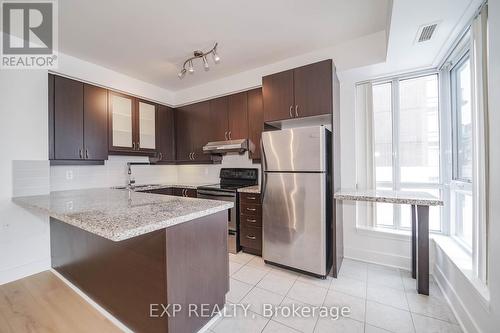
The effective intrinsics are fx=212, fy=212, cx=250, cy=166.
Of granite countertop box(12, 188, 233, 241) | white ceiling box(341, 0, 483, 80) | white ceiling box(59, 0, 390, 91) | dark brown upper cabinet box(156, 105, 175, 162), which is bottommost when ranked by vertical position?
granite countertop box(12, 188, 233, 241)

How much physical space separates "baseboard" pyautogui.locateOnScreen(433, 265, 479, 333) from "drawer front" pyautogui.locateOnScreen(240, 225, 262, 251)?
1.87 metres

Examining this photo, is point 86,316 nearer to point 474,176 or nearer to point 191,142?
Answer: point 191,142

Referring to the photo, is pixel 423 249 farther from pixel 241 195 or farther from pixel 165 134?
pixel 165 134

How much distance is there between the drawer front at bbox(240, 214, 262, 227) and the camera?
2.81 m

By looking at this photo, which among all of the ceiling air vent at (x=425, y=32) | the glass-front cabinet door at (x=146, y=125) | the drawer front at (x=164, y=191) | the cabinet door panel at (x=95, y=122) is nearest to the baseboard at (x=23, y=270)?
the cabinet door panel at (x=95, y=122)

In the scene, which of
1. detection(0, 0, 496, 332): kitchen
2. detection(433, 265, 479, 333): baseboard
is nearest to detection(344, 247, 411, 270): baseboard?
detection(0, 0, 496, 332): kitchen

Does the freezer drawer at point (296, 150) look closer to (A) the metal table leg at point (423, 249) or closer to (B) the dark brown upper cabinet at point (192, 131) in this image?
(A) the metal table leg at point (423, 249)

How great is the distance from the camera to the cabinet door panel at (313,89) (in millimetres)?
2350

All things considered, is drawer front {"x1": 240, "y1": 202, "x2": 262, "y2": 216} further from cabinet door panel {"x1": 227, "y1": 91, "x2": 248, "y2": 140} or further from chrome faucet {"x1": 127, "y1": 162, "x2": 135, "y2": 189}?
chrome faucet {"x1": 127, "y1": 162, "x2": 135, "y2": 189}

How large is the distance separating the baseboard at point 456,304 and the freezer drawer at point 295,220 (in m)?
1.01

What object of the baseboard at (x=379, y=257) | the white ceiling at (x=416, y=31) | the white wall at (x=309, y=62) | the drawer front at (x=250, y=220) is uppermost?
the white wall at (x=309, y=62)

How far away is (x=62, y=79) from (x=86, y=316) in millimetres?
2635

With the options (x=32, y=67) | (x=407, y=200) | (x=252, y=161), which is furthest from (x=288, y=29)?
(x=32, y=67)

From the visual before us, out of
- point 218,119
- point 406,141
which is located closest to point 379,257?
point 406,141
